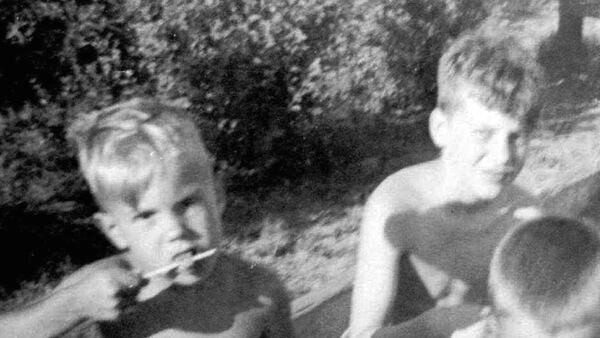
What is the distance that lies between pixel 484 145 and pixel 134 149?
584 mm

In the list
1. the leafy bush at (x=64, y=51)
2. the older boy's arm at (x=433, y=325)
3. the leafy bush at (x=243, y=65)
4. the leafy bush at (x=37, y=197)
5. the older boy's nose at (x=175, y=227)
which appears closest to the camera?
the older boy's nose at (x=175, y=227)

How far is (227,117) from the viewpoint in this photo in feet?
6.41

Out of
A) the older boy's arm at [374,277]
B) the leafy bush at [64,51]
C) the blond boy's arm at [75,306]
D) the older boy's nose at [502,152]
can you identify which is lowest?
the older boy's arm at [374,277]

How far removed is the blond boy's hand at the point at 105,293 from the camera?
82 centimetres

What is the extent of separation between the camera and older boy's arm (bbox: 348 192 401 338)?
1.16 m

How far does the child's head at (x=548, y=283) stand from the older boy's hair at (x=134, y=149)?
447mm

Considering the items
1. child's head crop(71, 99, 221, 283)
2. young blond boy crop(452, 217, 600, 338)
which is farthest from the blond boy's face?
young blond boy crop(452, 217, 600, 338)

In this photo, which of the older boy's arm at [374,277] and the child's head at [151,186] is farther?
the older boy's arm at [374,277]

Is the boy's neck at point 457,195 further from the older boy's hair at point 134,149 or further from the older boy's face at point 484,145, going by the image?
the older boy's hair at point 134,149

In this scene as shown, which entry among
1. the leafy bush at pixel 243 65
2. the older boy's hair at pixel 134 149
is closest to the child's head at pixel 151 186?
the older boy's hair at pixel 134 149

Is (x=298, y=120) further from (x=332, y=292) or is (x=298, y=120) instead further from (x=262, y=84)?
(x=332, y=292)

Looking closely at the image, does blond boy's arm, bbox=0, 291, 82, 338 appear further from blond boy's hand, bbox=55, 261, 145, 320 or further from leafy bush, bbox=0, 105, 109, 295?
leafy bush, bbox=0, 105, 109, 295

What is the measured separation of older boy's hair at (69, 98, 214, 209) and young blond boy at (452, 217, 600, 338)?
446 millimetres

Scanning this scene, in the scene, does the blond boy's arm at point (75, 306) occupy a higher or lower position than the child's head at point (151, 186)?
lower
